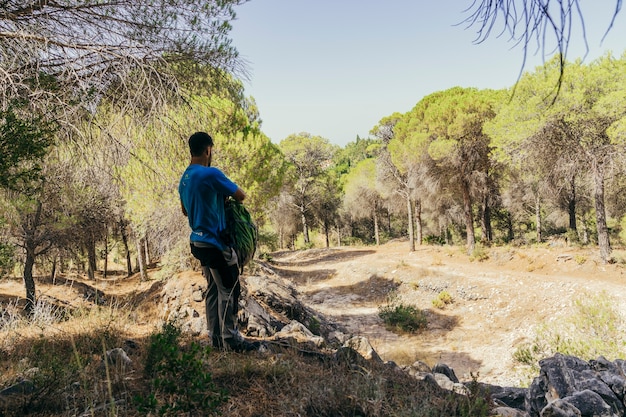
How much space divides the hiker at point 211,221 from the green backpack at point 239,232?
0.06 metres

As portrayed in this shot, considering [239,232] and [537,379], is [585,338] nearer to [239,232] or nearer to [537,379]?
[537,379]

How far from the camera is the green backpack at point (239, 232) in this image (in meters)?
3.19

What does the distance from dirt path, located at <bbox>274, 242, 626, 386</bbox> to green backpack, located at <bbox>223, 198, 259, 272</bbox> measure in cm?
559

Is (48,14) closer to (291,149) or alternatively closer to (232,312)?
(232,312)

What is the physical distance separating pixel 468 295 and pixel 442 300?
0.95m

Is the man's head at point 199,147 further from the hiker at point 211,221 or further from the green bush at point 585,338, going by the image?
the green bush at point 585,338

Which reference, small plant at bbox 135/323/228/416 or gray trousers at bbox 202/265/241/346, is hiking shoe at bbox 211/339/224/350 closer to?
gray trousers at bbox 202/265/241/346

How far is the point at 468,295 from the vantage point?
46.1 ft

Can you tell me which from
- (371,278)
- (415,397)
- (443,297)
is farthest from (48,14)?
(371,278)

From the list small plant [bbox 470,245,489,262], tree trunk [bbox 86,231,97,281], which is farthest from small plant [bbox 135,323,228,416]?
small plant [bbox 470,245,489,262]

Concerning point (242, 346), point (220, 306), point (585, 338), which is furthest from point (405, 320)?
point (220, 306)

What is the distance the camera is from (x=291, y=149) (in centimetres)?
3130

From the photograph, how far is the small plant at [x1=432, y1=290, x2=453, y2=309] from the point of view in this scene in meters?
14.1

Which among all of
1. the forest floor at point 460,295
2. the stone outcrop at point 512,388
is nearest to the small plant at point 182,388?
the stone outcrop at point 512,388
